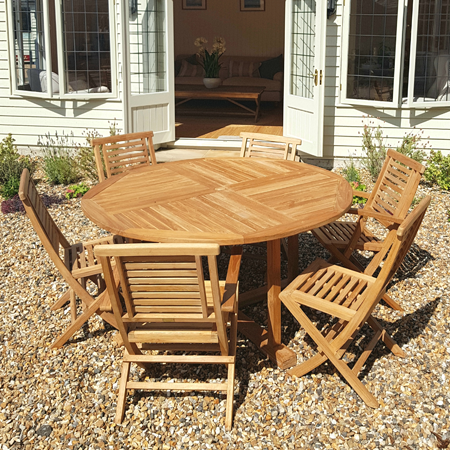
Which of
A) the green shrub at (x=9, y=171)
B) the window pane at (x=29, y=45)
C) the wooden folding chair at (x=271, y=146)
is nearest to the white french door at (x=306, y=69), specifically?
the wooden folding chair at (x=271, y=146)

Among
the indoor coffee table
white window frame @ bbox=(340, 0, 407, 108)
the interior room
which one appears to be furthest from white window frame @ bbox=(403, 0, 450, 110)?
the interior room

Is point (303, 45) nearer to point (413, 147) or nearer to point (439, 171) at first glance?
point (413, 147)

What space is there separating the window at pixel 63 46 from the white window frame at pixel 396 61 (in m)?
2.88

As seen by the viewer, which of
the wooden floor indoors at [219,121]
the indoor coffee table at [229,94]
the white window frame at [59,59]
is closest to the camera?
the white window frame at [59,59]

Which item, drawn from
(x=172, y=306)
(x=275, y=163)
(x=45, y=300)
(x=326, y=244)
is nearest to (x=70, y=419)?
(x=172, y=306)

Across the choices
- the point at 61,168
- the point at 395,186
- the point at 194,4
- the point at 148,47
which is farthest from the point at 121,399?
the point at 194,4

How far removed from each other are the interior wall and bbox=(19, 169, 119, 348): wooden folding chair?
1007cm

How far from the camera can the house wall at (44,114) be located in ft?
25.7

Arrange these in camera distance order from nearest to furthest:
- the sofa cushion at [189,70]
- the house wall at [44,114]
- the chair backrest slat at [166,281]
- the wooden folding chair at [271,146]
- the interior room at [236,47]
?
1. the chair backrest slat at [166,281]
2. the wooden folding chair at [271,146]
3. the house wall at [44,114]
4. the interior room at [236,47]
5. the sofa cushion at [189,70]

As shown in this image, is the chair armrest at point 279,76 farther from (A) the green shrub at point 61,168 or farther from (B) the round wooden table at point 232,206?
(B) the round wooden table at point 232,206

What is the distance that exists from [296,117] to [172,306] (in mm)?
5006

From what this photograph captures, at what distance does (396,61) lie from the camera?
22.6ft

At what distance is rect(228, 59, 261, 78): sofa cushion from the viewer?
1241cm

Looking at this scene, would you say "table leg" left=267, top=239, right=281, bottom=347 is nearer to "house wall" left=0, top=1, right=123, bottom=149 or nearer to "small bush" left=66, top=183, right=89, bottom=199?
"small bush" left=66, top=183, right=89, bottom=199
